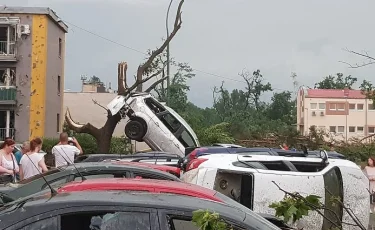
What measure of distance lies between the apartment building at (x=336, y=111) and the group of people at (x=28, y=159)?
68324 mm

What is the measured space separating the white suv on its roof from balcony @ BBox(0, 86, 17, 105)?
79.0 feet

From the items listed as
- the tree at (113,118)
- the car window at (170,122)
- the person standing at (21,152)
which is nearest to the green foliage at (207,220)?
the person standing at (21,152)

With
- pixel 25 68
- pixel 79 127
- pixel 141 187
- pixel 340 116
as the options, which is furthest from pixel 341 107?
pixel 141 187

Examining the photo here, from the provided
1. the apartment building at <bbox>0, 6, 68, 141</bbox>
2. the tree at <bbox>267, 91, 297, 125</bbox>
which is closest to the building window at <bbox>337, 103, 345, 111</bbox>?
the tree at <bbox>267, 91, 297, 125</bbox>

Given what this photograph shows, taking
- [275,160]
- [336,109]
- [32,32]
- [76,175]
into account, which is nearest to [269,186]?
[275,160]

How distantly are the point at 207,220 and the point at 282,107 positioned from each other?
80.2 metres

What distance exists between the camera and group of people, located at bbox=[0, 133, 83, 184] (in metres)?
10.8

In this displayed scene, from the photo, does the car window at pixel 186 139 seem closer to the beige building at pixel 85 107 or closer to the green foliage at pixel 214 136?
the green foliage at pixel 214 136

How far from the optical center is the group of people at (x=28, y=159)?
10773 mm

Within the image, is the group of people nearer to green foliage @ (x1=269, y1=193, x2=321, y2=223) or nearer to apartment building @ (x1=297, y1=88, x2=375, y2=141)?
green foliage @ (x1=269, y1=193, x2=321, y2=223)

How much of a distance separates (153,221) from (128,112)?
51.0ft

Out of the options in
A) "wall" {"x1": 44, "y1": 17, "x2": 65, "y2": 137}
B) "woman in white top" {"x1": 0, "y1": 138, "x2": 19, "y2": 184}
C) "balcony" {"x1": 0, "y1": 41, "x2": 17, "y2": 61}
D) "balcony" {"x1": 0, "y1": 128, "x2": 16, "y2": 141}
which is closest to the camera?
"woman in white top" {"x1": 0, "y1": 138, "x2": 19, "y2": 184}

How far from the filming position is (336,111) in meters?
81.6

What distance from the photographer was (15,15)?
142 feet
